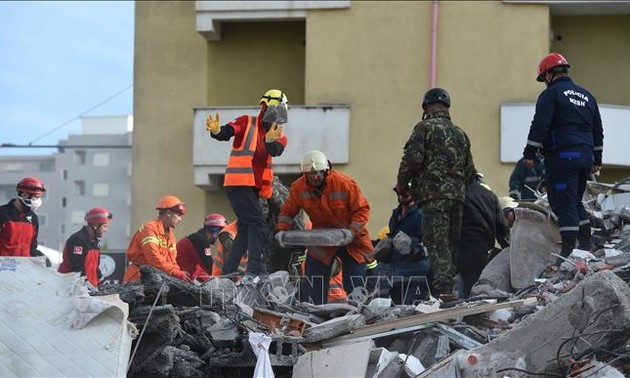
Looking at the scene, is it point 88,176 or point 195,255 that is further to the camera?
point 88,176

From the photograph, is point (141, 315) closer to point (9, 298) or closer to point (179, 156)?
point (9, 298)

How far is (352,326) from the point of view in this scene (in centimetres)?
932

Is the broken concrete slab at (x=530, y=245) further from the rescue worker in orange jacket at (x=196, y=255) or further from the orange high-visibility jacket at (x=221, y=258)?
the rescue worker in orange jacket at (x=196, y=255)

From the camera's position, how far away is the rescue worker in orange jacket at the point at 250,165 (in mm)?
12359

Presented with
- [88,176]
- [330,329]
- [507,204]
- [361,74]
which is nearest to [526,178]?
[507,204]

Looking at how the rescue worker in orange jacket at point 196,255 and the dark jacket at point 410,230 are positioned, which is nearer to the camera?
the dark jacket at point 410,230

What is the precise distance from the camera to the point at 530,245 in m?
11.3

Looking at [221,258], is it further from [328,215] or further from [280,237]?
[328,215]

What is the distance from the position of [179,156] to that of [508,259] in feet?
49.2

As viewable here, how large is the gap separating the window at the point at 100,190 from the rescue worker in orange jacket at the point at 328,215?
81.8m

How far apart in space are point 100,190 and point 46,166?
726 cm

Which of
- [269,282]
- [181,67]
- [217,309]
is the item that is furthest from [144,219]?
[217,309]

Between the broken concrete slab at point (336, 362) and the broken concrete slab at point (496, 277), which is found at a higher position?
the broken concrete slab at point (496, 277)

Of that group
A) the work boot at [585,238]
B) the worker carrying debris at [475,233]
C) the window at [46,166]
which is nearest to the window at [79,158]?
the window at [46,166]
